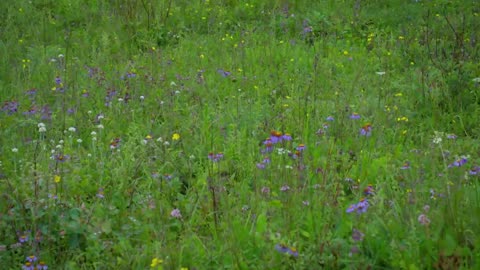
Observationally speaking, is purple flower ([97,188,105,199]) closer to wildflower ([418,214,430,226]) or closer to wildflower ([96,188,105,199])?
wildflower ([96,188,105,199])

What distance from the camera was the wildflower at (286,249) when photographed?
277 cm

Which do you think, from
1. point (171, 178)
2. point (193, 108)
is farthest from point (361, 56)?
point (171, 178)

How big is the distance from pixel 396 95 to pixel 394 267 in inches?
117

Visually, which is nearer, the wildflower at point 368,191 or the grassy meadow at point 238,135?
the grassy meadow at point 238,135

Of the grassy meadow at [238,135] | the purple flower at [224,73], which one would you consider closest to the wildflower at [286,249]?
the grassy meadow at [238,135]

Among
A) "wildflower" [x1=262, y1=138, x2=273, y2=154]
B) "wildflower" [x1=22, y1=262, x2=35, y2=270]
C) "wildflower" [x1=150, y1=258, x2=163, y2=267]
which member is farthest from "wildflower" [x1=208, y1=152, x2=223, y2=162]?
"wildflower" [x1=22, y1=262, x2=35, y2=270]

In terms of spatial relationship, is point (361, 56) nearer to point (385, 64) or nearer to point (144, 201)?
point (385, 64)

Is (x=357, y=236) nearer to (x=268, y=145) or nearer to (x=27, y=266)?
(x=268, y=145)

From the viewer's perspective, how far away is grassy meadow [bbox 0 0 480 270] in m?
3.10

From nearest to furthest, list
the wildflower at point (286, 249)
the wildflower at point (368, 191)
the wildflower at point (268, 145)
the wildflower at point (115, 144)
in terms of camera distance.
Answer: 1. the wildflower at point (286, 249)
2. the wildflower at point (368, 191)
3. the wildflower at point (268, 145)
4. the wildflower at point (115, 144)

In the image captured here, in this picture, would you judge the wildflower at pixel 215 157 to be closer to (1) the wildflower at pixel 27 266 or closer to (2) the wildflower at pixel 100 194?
(2) the wildflower at pixel 100 194

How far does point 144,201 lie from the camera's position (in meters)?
3.67

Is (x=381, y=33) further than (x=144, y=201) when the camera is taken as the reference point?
Yes

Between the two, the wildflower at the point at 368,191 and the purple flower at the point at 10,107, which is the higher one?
the wildflower at the point at 368,191
